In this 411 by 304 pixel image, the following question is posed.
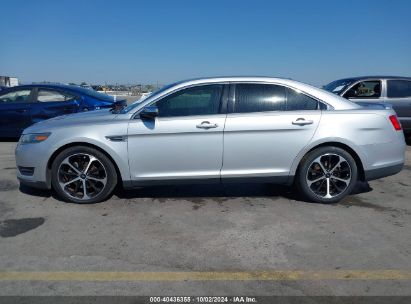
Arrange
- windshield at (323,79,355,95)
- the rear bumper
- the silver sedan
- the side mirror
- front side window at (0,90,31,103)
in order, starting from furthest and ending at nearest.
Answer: front side window at (0,90,31,103) → windshield at (323,79,355,95) → the rear bumper → the silver sedan → the side mirror

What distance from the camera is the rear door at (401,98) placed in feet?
27.0

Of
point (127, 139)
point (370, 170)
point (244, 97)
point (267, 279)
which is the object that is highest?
point (244, 97)

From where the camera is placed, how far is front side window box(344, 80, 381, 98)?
828 centimetres

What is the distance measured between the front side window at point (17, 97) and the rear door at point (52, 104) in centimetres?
24

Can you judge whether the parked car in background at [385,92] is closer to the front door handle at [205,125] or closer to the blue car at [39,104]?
the front door handle at [205,125]

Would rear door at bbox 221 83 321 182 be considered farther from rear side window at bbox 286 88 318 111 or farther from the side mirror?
the side mirror

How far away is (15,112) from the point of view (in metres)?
8.73

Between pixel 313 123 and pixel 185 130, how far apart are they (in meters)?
1.52

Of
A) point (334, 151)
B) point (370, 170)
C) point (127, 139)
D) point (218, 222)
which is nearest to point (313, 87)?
point (334, 151)

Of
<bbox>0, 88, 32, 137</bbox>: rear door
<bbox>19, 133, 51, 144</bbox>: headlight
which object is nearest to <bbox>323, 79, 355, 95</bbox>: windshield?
<bbox>19, 133, 51, 144</bbox>: headlight

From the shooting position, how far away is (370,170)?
458 centimetres

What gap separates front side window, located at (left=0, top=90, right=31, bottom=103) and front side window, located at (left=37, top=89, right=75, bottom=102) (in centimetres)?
31

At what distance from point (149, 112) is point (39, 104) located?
5613 millimetres

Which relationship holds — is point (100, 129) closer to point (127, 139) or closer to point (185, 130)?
point (127, 139)
